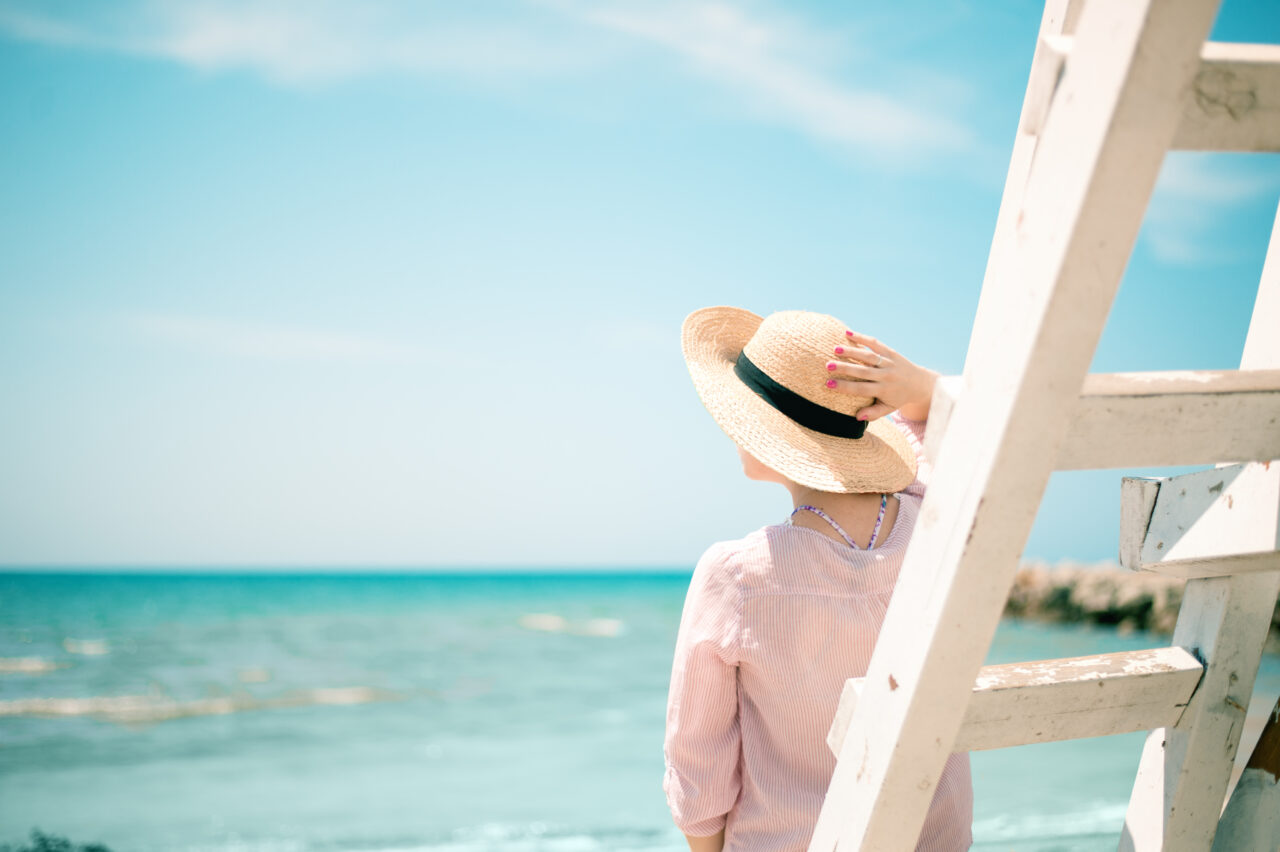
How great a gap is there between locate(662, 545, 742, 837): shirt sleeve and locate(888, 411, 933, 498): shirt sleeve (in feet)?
1.63

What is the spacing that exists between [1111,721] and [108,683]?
17602 mm

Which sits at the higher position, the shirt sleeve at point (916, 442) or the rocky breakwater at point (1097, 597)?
the shirt sleeve at point (916, 442)

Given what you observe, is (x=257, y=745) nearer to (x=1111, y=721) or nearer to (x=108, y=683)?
(x=108, y=683)

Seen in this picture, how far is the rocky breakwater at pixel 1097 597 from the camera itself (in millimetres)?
18484

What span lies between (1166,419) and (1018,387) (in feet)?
0.72

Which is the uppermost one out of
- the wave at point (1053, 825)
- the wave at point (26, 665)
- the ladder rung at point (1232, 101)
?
the ladder rung at point (1232, 101)

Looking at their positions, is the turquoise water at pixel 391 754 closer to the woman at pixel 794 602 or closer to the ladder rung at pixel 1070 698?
the woman at pixel 794 602

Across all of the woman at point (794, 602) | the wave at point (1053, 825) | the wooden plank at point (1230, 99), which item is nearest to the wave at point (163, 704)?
the wave at point (1053, 825)

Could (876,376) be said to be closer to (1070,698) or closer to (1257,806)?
(1070,698)

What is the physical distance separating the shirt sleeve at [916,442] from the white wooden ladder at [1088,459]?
1.93ft

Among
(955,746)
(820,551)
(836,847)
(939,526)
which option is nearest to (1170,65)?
(939,526)

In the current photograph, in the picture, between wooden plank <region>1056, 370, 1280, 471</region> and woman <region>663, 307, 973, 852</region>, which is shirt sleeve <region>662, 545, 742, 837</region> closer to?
woman <region>663, 307, 973, 852</region>

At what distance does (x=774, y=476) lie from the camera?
64.6 inches

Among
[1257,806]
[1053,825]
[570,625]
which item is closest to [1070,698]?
[1257,806]
